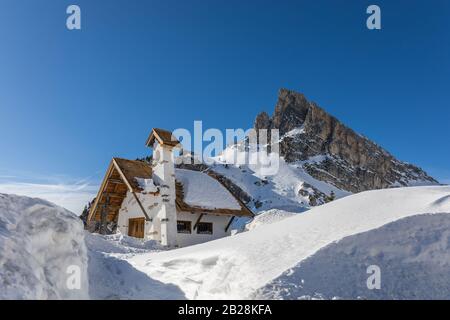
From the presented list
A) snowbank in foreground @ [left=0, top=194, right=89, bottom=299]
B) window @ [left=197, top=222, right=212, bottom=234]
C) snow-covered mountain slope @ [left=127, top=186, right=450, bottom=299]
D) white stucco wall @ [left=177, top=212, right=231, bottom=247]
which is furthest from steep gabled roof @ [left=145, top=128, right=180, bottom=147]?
snowbank in foreground @ [left=0, top=194, right=89, bottom=299]

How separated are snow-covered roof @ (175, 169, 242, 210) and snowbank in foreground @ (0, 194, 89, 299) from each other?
→ 13.7 m

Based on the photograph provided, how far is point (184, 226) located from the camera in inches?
792

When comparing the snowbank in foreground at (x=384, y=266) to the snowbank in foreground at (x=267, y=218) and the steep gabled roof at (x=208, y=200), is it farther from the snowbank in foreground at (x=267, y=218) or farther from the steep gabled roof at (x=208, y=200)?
the snowbank in foreground at (x=267, y=218)

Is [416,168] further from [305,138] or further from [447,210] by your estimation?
[447,210]

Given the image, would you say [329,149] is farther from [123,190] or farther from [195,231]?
[195,231]

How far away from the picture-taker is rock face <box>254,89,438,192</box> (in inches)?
4919

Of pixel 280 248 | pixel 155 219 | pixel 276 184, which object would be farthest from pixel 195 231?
pixel 276 184

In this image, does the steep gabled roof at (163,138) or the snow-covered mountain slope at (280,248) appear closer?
the snow-covered mountain slope at (280,248)

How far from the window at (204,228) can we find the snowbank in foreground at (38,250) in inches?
573

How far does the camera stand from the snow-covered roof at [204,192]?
2038cm

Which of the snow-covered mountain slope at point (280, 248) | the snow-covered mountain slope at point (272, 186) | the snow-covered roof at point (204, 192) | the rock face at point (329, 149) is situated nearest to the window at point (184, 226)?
the snow-covered roof at point (204, 192)

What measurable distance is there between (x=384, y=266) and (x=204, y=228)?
1566cm

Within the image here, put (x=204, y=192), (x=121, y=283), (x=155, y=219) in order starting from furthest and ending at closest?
(x=204, y=192) < (x=155, y=219) < (x=121, y=283)

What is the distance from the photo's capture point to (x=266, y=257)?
659 centimetres
